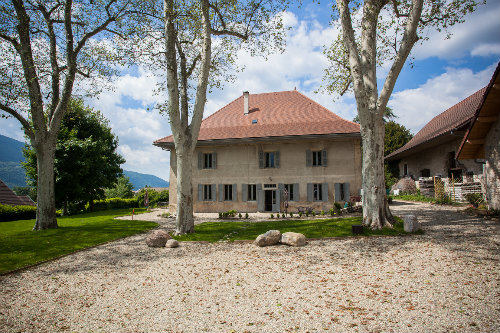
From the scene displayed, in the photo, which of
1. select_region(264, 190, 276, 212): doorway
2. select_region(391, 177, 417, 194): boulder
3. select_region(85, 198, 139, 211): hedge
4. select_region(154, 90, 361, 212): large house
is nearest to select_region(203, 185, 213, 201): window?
select_region(154, 90, 361, 212): large house

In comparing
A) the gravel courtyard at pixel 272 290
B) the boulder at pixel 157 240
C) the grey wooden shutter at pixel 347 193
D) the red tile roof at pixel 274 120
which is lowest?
the gravel courtyard at pixel 272 290

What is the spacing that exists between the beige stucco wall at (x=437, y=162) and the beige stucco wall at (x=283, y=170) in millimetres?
5654

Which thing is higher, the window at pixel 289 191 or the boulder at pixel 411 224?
the window at pixel 289 191

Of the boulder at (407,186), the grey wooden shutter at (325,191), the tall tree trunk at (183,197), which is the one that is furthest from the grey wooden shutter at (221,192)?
the boulder at (407,186)

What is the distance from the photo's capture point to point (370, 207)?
9.26 m

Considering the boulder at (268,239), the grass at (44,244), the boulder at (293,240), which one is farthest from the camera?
the boulder at (268,239)

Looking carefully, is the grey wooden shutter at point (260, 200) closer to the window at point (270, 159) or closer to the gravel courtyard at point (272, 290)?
the window at point (270, 159)

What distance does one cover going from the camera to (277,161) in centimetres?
1970

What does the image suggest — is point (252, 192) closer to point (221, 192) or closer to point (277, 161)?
point (221, 192)

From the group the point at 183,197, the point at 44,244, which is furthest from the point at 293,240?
the point at 44,244

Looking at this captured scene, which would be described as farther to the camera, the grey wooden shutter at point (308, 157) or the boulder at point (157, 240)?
the grey wooden shutter at point (308, 157)

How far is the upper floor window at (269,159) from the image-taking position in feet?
64.6

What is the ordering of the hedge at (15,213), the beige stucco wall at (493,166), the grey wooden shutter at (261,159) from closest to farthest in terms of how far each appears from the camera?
the beige stucco wall at (493,166) → the hedge at (15,213) → the grey wooden shutter at (261,159)

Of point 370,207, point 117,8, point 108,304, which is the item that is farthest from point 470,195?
point 117,8
